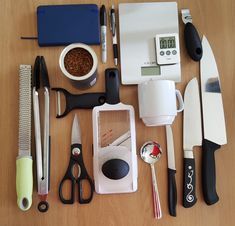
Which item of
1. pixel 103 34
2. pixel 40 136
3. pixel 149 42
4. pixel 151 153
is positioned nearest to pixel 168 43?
pixel 149 42

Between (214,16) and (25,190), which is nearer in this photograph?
(25,190)

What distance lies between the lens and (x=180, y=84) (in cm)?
71

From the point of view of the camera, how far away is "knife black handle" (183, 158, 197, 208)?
2.18 ft

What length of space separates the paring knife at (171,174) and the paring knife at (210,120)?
6 cm

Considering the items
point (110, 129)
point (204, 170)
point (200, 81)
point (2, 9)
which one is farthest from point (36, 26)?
point (204, 170)

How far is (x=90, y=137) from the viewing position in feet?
2.26

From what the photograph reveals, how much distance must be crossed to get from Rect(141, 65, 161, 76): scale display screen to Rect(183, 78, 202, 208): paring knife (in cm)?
8

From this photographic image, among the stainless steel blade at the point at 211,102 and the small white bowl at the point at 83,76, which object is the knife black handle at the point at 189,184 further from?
the small white bowl at the point at 83,76

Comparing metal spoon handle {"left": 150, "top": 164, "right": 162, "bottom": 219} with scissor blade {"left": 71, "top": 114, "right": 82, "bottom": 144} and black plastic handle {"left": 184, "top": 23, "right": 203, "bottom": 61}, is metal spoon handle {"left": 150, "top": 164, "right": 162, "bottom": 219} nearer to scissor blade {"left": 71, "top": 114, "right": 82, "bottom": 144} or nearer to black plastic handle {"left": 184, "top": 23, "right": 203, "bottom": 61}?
scissor blade {"left": 71, "top": 114, "right": 82, "bottom": 144}

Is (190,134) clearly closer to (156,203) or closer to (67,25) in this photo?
(156,203)

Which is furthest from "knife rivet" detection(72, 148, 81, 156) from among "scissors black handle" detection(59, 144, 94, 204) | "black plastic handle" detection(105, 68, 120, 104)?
"black plastic handle" detection(105, 68, 120, 104)

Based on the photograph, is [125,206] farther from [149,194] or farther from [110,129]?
[110,129]

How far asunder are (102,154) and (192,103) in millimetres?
229

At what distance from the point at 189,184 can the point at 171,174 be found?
43mm
